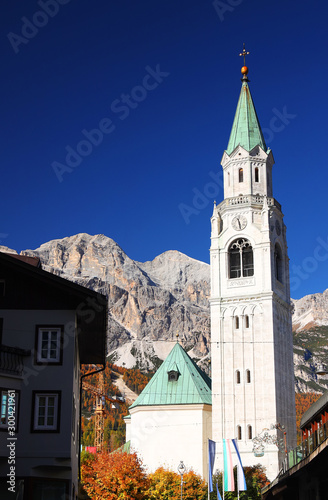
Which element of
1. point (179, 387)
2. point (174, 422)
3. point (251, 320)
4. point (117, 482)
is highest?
point (251, 320)

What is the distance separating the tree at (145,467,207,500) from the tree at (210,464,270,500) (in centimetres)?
184

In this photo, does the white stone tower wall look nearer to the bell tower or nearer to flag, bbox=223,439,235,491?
the bell tower

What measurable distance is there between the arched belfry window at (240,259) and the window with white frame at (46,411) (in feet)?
219

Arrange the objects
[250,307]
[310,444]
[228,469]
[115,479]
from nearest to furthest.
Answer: [310,444] → [228,469] → [115,479] → [250,307]

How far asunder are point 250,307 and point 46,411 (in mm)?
64647

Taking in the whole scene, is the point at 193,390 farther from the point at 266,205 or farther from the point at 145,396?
the point at 266,205

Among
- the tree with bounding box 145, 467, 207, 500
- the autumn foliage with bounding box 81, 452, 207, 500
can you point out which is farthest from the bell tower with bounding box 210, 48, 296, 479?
the autumn foliage with bounding box 81, 452, 207, 500

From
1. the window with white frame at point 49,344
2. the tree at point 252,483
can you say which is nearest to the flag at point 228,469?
the tree at point 252,483

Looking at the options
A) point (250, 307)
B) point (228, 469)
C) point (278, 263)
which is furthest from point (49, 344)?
point (278, 263)

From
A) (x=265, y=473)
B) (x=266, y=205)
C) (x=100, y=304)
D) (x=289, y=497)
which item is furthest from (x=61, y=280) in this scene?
(x=266, y=205)

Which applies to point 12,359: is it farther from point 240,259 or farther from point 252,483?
point 240,259

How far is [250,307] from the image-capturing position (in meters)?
95.6

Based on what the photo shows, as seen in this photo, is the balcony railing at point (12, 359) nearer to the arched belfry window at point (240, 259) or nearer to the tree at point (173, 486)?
the tree at point (173, 486)

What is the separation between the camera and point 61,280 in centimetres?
3412
